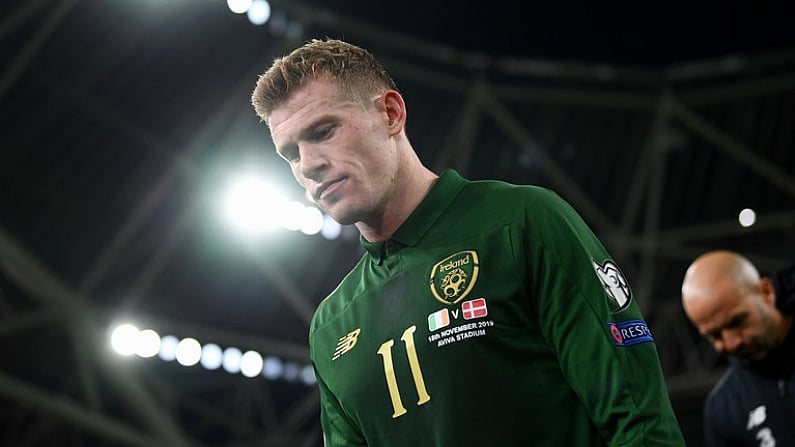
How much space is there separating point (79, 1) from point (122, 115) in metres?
1.59

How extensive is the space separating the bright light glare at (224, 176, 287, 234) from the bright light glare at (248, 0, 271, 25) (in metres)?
2.16

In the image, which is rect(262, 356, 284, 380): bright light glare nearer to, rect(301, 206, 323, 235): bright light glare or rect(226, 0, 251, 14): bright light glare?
rect(301, 206, 323, 235): bright light glare

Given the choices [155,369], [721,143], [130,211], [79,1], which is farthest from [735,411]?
[155,369]

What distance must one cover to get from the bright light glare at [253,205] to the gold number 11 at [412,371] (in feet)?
32.9

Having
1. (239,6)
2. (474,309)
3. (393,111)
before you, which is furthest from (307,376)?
(474,309)

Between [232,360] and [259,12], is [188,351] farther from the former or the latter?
[259,12]

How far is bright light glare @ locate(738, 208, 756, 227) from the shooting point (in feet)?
52.7

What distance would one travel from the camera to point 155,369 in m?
14.4

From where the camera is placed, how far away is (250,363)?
1492 cm

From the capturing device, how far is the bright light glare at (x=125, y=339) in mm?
12133

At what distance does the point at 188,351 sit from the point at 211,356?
1.92ft

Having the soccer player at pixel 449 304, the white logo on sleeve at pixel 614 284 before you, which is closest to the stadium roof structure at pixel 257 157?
the soccer player at pixel 449 304

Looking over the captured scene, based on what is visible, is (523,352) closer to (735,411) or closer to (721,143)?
(735,411)

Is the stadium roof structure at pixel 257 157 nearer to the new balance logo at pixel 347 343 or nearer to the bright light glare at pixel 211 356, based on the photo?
the bright light glare at pixel 211 356
